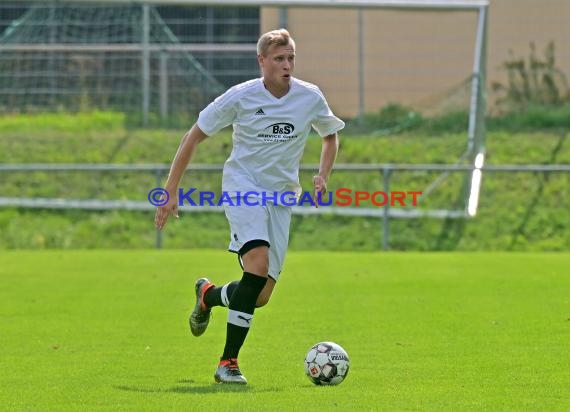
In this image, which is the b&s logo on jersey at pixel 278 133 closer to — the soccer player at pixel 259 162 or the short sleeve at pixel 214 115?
the soccer player at pixel 259 162

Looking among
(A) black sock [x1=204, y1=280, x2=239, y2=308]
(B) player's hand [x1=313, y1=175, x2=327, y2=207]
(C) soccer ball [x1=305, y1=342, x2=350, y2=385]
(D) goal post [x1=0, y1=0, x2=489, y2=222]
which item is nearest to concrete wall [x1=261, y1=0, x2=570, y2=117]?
(D) goal post [x1=0, y1=0, x2=489, y2=222]

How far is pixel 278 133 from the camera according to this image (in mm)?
8156

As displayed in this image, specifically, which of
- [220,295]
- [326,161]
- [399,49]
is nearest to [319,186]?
[326,161]

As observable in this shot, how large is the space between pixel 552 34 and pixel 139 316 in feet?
44.9

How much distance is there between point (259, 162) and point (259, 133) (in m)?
0.19

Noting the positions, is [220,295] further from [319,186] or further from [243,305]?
[319,186]

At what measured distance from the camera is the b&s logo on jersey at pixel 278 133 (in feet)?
26.7

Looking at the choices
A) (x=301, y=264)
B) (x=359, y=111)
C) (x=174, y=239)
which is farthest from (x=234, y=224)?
(x=359, y=111)

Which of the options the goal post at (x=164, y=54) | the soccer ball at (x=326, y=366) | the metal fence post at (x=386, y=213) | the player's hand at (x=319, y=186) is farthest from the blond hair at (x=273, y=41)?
the goal post at (x=164, y=54)

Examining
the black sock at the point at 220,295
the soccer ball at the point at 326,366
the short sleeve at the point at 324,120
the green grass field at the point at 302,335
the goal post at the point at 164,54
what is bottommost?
the green grass field at the point at 302,335

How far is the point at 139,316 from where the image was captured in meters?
11.4

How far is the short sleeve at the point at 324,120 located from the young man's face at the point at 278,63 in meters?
0.41

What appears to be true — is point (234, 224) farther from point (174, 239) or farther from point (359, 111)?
point (359, 111)

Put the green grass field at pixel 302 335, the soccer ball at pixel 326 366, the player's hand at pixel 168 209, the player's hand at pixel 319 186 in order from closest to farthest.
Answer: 1. the green grass field at pixel 302 335
2. the soccer ball at pixel 326 366
3. the player's hand at pixel 168 209
4. the player's hand at pixel 319 186
